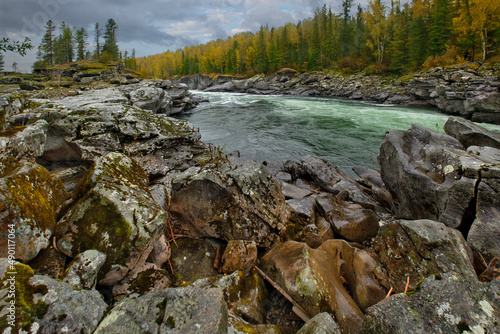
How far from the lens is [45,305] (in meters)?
Result: 2.12

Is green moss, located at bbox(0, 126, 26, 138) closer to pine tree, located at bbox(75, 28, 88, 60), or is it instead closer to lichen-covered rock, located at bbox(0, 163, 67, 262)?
lichen-covered rock, located at bbox(0, 163, 67, 262)

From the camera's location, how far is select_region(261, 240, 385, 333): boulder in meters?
3.36

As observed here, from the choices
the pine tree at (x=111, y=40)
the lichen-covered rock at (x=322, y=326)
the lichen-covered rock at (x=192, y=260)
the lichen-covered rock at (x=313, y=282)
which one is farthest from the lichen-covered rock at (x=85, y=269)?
the pine tree at (x=111, y=40)

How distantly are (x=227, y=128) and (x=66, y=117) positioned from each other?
1666 cm

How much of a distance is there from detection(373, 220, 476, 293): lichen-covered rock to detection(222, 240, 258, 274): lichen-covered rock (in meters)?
2.45

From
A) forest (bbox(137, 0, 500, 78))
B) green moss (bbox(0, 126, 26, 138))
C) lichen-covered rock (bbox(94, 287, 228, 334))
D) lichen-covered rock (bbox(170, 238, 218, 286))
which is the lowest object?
lichen-covered rock (bbox(170, 238, 218, 286))

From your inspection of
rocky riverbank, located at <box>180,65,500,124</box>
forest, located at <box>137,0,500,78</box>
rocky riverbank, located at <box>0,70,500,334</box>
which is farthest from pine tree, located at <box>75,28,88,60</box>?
rocky riverbank, located at <box>0,70,500,334</box>

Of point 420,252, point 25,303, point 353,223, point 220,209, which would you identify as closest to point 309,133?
point 353,223

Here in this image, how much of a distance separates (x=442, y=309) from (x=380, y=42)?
249 ft

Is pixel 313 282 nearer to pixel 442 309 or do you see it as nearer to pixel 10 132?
pixel 442 309

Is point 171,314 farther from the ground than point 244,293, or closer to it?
farther from the ground

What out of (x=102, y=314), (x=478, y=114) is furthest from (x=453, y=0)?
(x=102, y=314)

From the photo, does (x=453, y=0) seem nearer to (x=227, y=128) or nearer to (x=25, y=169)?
(x=227, y=128)

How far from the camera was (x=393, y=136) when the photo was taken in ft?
27.6
